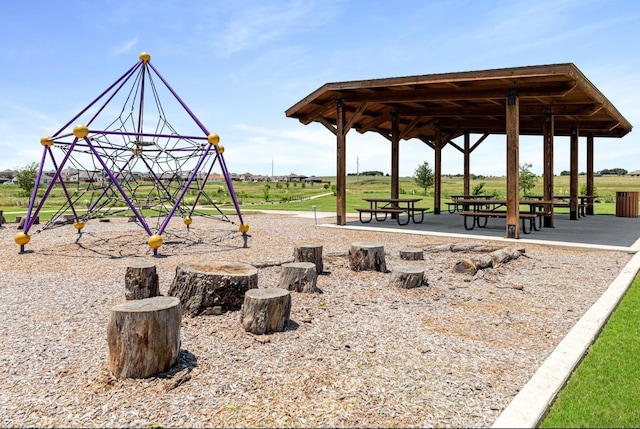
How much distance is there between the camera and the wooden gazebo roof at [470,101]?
30.8 feet

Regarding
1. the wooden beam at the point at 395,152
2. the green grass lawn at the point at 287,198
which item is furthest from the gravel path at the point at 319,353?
the green grass lawn at the point at 287,198

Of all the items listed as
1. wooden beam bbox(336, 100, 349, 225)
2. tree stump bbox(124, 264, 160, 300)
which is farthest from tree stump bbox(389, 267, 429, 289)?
wooden beam bbox(336, 100, 349, 225)

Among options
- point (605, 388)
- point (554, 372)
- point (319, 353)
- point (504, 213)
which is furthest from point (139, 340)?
point (504, 213)

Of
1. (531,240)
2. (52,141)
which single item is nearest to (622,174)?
(531,240)

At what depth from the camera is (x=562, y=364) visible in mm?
3123

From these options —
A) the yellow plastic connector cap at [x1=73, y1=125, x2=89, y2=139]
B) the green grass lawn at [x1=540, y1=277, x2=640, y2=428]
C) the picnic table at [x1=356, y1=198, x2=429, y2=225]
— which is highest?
the yellow plastic connector cap at [x1=73, y1=125, x2=89, y2=139]

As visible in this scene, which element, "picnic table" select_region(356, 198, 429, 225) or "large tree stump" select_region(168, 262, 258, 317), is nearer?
"large tree stump" select_region(168, 262, 258, 317)

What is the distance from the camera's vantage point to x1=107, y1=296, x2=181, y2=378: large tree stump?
9.63ft

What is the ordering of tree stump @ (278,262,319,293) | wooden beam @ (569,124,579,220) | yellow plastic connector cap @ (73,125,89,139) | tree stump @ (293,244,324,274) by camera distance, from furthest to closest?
wooden beam @ (569,124,579,220)
yellow plastic connector cap @ (73,125,89,139)
tree stump @ (293,244,324,274)
tree stump @ (278,262,319,293)

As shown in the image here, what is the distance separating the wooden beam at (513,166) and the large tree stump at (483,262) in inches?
99.4

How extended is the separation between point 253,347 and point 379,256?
324cm

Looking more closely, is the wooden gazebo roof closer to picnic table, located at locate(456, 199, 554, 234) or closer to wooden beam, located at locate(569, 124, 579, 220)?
wooden beam, located at locate(569, 124, 579, 220)

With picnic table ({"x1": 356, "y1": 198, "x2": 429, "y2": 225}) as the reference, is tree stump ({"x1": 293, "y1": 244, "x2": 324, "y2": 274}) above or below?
below

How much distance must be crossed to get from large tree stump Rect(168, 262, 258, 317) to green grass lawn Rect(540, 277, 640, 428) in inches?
111
